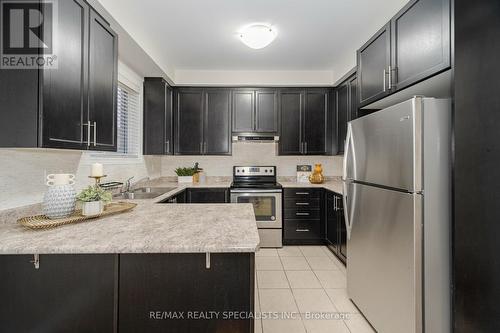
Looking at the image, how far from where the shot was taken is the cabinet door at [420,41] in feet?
4.76

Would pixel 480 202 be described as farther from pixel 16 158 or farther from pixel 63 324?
pixel 16 158

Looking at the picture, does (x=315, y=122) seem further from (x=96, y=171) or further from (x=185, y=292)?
(x=185, y=292)

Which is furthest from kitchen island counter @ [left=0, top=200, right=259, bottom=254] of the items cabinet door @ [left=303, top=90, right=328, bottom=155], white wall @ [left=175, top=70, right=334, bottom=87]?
white wall @ [left=175, top=70, right=334, bottom=87]

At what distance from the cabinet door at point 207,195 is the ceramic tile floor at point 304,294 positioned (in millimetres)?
930

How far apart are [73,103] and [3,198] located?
705 mm

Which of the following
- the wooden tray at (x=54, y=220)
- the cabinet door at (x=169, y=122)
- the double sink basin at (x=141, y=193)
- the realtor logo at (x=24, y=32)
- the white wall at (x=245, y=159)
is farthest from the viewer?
the white wall at (x=245, y=159)

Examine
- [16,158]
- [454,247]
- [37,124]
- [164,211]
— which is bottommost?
[454,247]

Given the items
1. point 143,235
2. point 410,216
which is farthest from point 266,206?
point 143,235

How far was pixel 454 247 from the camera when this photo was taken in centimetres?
139

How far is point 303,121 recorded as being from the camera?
3938 millimetres

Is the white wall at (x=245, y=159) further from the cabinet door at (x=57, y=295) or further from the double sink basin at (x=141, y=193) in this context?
the cabinet door at (x=57, y=295)

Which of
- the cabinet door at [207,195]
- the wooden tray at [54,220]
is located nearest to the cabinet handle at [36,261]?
the wooden tray at [54,220]

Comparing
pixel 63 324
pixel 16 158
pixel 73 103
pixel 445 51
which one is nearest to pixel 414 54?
pixel 445 51

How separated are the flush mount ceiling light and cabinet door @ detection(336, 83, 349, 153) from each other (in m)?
1.47
